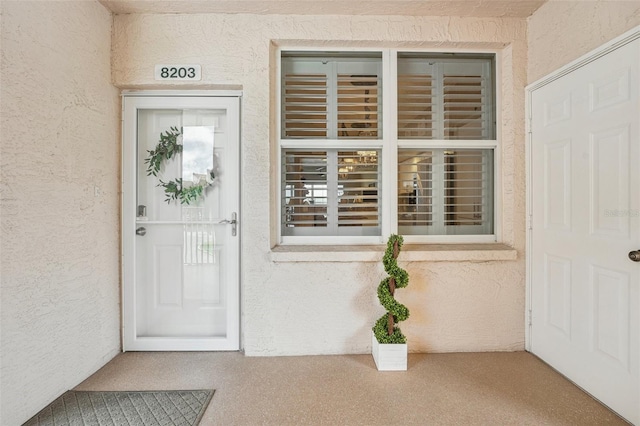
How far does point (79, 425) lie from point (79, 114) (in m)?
1.90

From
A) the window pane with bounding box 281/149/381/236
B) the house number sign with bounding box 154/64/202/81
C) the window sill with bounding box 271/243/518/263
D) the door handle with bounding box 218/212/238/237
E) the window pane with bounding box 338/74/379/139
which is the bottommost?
the window sill with bounding box 271/243/518/263

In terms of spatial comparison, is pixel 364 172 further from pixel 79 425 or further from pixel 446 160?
pixel 79 425

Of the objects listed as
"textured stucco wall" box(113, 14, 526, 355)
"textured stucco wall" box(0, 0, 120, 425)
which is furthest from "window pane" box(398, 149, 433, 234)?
"textured stucco wall" box(0, 0, 120, 425)

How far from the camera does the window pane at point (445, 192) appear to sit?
101 inches

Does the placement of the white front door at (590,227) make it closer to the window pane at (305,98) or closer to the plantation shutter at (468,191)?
the plantation shutter at (468,191)

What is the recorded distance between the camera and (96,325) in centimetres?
223

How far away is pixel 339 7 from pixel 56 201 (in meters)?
2.34

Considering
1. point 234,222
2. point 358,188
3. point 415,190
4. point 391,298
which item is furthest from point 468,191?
point 234,222

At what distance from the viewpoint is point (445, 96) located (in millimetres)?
2564

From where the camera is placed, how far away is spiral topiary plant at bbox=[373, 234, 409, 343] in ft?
7.13

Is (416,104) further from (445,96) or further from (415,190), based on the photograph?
(415,190)

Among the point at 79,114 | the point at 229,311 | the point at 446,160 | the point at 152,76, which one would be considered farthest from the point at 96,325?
the point at 446,160

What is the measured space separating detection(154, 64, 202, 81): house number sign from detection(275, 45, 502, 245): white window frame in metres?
0.62

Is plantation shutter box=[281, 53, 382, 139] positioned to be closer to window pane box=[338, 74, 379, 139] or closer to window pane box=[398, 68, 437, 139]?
window pane box=[338, 74, 379, 139]
